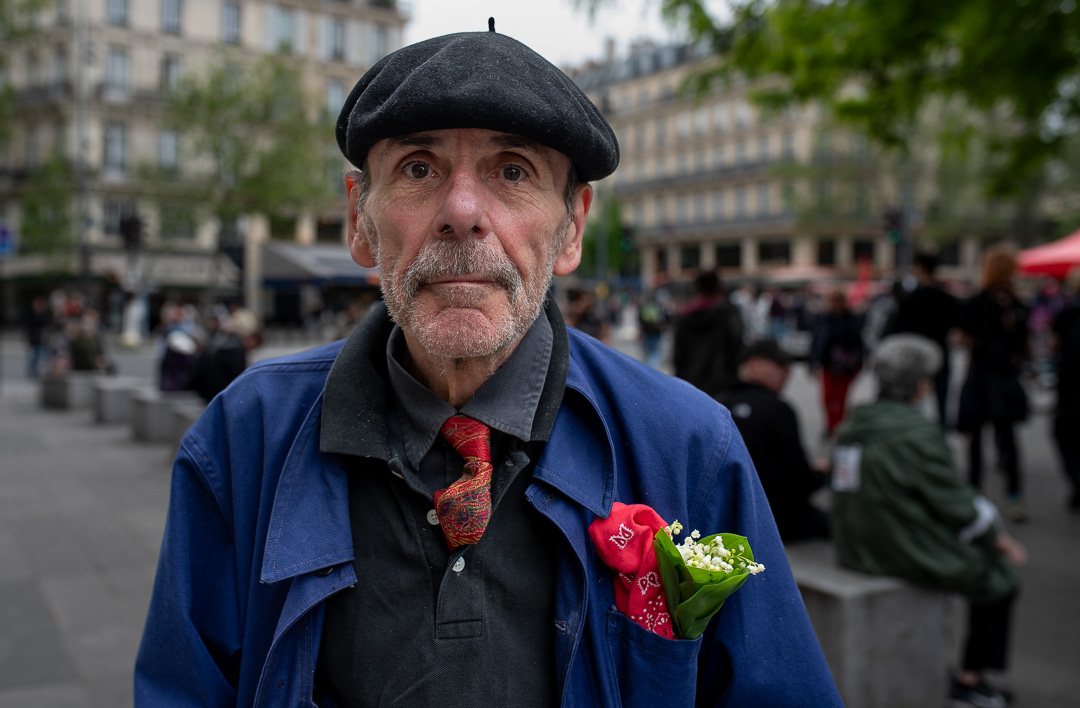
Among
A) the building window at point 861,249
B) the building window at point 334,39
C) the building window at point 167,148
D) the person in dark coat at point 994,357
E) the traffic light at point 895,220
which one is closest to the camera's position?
the person in dark coat at point 994,357

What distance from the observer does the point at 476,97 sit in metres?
1.40

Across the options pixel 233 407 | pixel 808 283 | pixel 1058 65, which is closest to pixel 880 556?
pixel 233 407

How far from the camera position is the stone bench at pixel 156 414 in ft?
33.8

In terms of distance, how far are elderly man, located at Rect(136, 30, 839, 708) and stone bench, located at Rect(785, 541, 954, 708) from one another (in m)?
2.14

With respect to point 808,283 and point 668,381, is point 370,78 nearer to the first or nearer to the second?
point 668,381

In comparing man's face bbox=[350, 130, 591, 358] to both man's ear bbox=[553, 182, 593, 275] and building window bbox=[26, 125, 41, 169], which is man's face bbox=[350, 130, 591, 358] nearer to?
man's ear bbox=[553, 182, 593, 275]

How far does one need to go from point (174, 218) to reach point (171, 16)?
1460cm

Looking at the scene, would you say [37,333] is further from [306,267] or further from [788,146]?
[788,146]

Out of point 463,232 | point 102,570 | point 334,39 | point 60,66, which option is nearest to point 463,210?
point 463,232

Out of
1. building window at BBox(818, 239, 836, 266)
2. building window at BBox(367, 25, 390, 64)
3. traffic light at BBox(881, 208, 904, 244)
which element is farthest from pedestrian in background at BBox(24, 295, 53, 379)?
building window at BBox(818, 239, 836, 266)

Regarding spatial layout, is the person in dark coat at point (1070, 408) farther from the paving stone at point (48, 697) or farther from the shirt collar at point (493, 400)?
the paving stone at point (48, 697)

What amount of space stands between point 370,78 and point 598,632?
1002 millimetres

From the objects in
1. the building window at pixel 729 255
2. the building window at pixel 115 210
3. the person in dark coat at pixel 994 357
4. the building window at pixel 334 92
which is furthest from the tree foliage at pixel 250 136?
the building window at pixel 729 255

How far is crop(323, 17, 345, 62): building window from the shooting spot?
152ft
